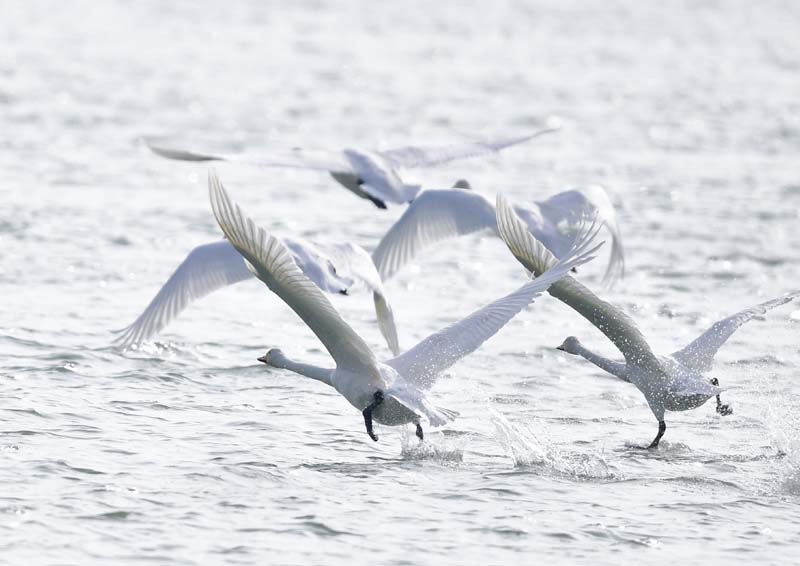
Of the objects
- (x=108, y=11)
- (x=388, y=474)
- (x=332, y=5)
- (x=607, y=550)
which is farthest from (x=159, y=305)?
(x=332, y=5)

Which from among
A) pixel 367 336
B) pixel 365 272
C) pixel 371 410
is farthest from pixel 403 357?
pixel 367 336

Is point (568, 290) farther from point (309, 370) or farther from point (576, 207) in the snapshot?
point (576, 207)

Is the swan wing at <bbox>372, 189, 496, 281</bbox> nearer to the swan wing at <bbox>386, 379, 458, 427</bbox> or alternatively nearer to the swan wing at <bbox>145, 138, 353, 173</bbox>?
the swan wing at <bbox>145, 138, 353, 173</bbox>

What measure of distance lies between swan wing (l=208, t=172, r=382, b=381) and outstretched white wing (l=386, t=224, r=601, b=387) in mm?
531

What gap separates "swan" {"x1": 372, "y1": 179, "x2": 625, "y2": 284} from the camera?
15539 millimetres

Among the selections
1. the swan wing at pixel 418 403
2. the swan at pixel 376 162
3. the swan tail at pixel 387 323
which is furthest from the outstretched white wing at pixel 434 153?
the swan wing at pixel 418 403

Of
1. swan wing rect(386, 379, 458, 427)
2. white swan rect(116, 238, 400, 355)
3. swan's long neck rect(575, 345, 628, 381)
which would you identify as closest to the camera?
swan wing rect(386, 379, 458, 427)

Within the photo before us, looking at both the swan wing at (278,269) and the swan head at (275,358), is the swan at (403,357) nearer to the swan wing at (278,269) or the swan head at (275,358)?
the swan wing at (278,269)

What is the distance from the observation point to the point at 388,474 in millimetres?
11625

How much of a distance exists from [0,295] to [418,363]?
6.61 m

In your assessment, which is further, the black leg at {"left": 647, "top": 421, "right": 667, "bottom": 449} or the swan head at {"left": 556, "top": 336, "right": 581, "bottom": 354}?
the swan head at {"left": 556, "top": 336, "right": 581, "bottom": 354}

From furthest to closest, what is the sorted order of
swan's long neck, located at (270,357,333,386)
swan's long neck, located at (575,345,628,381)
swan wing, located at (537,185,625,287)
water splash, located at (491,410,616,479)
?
1. swan wing, located at (537,185,625,287)
2. swan's long neck, located at (575,345,628,381)
3. swan's long neck, located at (270,357,333,386)
4. water splash, located at (491,410,616,479)

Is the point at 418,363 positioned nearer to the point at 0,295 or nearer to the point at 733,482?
the point at 733,482

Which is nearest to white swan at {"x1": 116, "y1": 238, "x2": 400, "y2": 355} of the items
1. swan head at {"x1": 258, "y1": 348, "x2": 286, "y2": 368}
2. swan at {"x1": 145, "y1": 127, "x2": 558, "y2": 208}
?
swan at {"x1": 145, "y1": 127, "x2": 558, "y2": 208}
